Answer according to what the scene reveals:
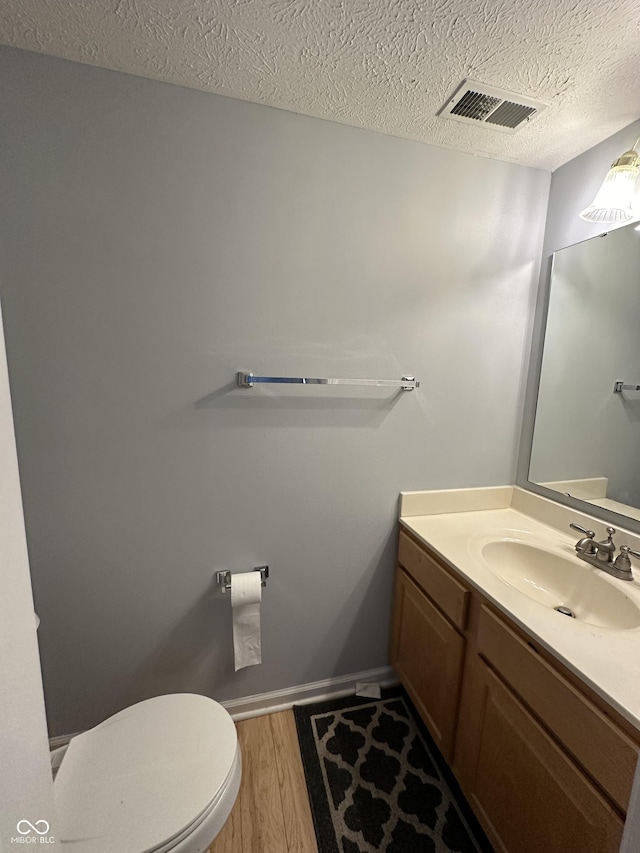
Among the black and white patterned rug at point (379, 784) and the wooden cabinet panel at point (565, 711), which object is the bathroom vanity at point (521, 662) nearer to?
the wooden cabinet panel at point (565, 711)

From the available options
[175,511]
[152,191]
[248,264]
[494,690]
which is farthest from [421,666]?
[152,191]

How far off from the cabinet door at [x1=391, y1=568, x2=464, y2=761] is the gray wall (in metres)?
0.12

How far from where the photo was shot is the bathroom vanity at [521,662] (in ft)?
2.40

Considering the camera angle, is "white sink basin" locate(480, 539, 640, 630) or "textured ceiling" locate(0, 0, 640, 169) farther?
"white sink basin" locate(480, 539, 640, 630)

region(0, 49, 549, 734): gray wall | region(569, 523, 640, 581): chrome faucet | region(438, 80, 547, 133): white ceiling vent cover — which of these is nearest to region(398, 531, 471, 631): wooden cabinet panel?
region(0, 49, 549, 734): gray wall

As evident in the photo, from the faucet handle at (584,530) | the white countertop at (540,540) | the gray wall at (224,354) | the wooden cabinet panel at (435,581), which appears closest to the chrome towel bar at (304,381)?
the gray wall at (224,354)

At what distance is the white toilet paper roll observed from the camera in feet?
4.26

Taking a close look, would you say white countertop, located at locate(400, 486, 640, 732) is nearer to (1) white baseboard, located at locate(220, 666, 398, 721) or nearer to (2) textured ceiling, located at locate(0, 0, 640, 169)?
(1) white baseboard, located at locate(220, 666, 398, 721)

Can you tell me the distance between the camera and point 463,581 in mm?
1129

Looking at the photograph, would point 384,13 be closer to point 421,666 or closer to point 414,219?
point 414,219

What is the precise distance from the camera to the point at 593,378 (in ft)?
4.51

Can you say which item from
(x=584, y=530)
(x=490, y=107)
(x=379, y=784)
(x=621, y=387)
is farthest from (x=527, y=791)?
(x=490, y=107)

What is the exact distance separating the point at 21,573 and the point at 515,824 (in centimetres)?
136

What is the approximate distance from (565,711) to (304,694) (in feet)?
3.72
